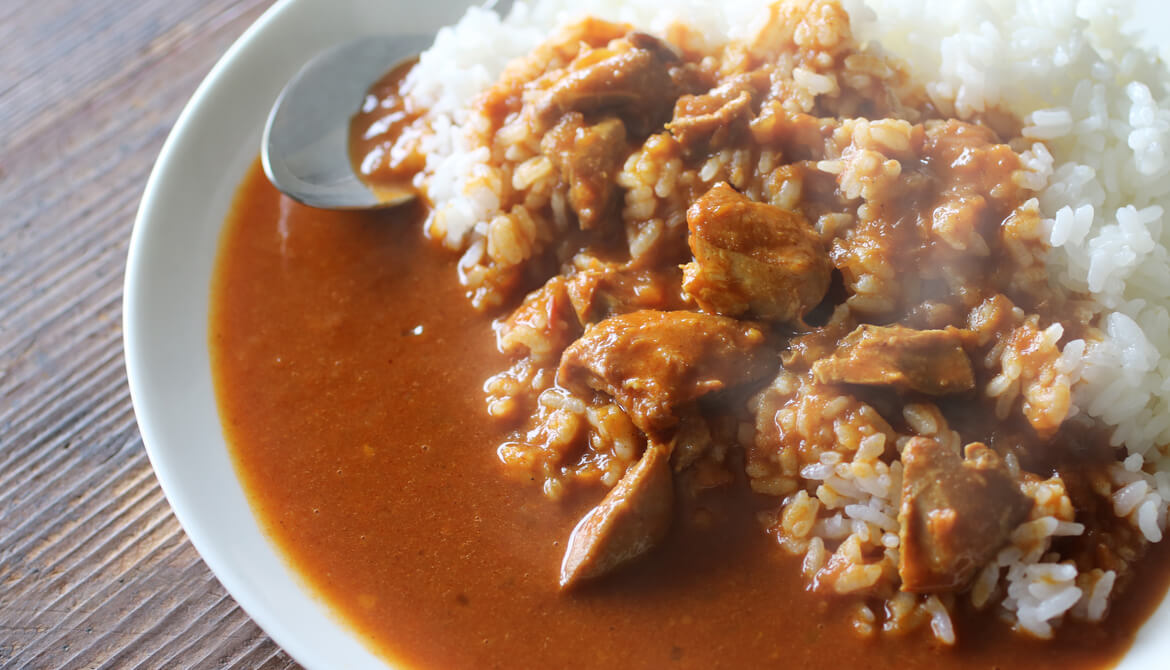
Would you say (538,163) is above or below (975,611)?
above

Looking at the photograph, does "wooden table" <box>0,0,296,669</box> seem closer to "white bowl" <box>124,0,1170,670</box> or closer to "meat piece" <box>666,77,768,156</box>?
"white bowl" <box>124,0,1170,670</box>

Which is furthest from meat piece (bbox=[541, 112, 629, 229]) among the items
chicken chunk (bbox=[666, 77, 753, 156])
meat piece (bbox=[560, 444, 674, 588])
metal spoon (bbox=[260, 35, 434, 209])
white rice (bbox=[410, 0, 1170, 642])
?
meat piece (bbox=[560, 444, 674, 588])

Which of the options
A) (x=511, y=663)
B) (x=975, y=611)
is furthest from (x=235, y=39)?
(x=975, y=611)

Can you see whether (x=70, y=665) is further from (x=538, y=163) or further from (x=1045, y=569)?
(x=1045, y=569)

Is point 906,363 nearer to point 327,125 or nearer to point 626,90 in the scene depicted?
point 626,90

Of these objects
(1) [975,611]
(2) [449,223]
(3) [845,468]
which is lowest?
(1) [975,611]

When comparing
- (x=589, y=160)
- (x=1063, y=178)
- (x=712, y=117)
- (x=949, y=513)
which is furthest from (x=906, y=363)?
(x=589, y=160)

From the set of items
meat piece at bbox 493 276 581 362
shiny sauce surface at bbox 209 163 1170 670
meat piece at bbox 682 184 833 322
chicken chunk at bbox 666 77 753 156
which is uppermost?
chicken chunk at bbox 666 77 753 156

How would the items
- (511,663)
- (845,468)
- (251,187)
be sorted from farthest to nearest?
(251,187) < (845,468) < (511,663)
